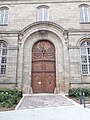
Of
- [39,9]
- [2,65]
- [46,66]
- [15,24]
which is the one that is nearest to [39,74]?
[46,66]

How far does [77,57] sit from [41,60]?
351 cm

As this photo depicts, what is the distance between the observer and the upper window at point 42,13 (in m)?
15.9

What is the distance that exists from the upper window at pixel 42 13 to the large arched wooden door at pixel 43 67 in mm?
2469

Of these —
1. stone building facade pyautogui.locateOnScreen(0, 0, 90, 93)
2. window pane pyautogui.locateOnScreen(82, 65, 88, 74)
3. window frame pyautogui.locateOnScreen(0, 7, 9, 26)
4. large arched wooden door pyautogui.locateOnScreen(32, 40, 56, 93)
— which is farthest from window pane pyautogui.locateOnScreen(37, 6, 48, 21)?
window pane pyautogui.locateOnScreen(82, 65, 88, 74)

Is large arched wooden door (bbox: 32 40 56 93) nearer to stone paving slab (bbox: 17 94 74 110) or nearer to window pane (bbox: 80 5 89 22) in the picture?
stone paving slab (bbox: 17 94 74 110)

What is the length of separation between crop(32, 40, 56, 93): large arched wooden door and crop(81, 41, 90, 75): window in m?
2.81

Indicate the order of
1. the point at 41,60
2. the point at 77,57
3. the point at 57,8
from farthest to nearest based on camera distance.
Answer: the point at 57,8 → the point at 41,60 → the point at 77,57

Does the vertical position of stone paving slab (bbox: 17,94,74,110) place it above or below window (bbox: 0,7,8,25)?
below

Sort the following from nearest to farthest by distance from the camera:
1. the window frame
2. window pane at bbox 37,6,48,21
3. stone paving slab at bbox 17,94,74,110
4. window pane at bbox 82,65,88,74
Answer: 1. stone paving slab at bbox 17,94,74,110
2. window pane at bbox 82,65,88,74
3. the window frame
4. window pane at bbox 37,6,48,21

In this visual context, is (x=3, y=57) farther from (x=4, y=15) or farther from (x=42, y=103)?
(x=42, y=103)

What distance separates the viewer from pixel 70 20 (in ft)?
50.6

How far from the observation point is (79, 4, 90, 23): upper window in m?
15.6

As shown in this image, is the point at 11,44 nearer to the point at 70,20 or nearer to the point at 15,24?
the point at 15,24

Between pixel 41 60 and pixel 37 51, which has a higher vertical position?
pixel 37 51
